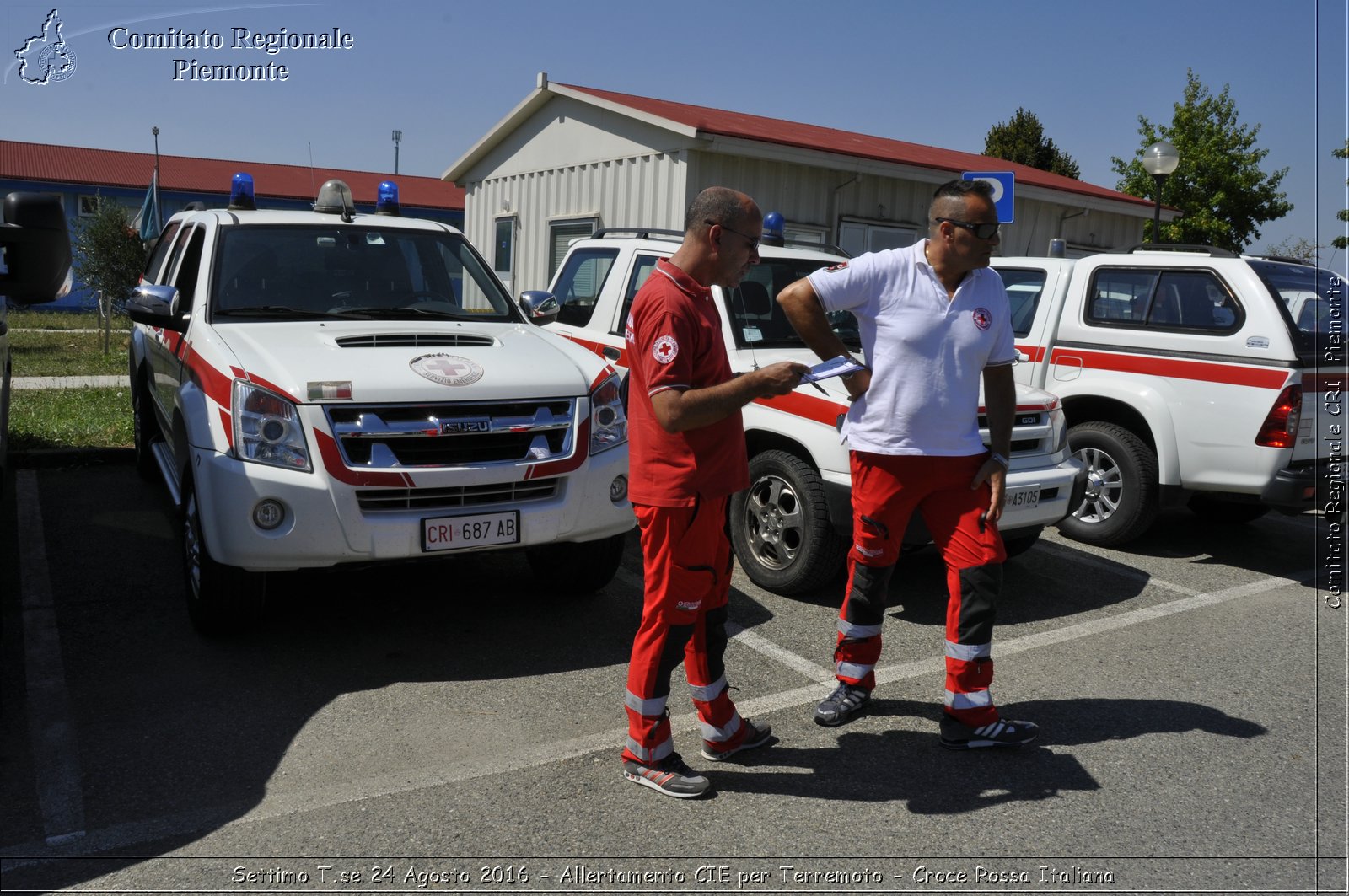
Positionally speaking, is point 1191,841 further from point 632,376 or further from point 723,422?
point 632,376

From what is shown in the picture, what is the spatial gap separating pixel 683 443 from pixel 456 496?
1.57 m

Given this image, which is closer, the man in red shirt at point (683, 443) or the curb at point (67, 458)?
the man in red shirt at point (683, 443)

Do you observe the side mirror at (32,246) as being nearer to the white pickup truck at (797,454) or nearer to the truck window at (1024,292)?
the white pickup truck at (797,454)

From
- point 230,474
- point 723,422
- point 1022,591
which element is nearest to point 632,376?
point 723,422

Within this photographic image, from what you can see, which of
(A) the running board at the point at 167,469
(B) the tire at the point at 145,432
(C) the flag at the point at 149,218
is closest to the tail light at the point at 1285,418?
(A) the running board at the point at 167,469

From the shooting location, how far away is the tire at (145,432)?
7.12 m

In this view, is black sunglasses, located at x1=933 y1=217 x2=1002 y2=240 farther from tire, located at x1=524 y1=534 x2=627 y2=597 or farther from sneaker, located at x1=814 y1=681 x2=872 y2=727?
tire, located at x1=524 y1=534 x2=627 y2=597

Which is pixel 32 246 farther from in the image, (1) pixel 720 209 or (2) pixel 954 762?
(2) pixel 954 762

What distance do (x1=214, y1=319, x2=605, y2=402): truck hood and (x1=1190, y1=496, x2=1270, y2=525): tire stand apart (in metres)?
5.48

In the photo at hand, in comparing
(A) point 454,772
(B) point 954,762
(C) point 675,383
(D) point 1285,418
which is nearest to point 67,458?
(A) point 454,772

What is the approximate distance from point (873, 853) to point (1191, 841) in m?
1.05

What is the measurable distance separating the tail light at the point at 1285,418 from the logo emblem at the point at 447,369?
4.75 meters

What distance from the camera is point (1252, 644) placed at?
543 centimetres

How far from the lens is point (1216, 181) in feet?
88.6
